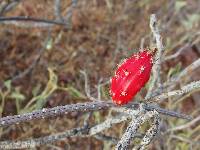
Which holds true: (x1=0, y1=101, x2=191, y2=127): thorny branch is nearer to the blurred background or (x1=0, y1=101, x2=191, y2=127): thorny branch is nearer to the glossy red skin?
the glossy red skin

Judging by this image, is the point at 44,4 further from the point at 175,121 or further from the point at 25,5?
the point at 175,121

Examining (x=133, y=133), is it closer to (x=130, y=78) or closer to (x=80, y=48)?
(x=130, y=78)

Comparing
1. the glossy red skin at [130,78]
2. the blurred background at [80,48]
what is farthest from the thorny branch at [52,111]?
the blurred background at [80,48]

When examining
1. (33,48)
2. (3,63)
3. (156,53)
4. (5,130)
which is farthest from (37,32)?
(156,53)

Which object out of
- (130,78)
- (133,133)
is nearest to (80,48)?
(130,78)

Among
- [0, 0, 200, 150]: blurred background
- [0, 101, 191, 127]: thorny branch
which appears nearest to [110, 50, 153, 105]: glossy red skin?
[0, 101, 191, 127]: thorny branch
